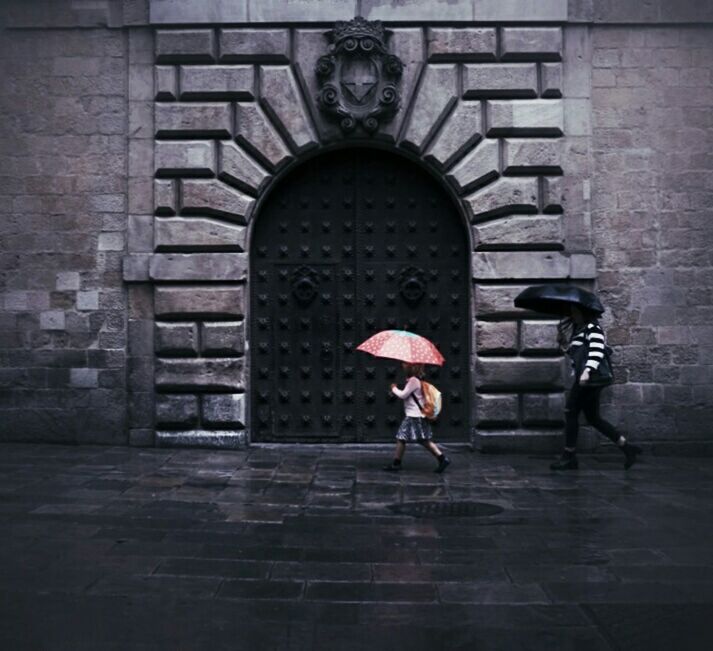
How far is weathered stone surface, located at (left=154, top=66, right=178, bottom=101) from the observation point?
13.4m

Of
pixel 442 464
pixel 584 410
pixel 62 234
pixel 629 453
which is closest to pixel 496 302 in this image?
pixel 584 410

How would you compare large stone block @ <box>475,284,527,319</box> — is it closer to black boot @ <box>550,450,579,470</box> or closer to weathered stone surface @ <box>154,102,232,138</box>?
black boot @ <box>550,450,579,470</box>

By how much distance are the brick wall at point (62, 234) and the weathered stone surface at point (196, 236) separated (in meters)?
0.50

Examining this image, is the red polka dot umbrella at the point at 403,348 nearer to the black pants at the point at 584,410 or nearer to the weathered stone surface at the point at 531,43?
the black pants at the point at 584,410

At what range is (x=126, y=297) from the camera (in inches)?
530

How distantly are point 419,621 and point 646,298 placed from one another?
8268 millimetres

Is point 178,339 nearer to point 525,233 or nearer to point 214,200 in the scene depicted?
point 214,200

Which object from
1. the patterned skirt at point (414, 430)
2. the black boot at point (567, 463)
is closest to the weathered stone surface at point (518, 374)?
the black boot at point (567, 463)

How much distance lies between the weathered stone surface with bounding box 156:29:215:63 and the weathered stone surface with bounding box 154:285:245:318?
8.25ft

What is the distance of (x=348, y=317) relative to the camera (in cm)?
1366

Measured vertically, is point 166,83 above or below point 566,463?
above

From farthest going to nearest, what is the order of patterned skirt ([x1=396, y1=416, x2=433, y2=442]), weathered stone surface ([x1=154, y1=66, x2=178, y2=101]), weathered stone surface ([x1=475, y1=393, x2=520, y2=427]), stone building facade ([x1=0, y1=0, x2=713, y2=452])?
1. weathered stone surface ([x1=154, y1=66, x2=178, y2=101])
2. stone building facade ([x1=0, y1=0, x2=713, y2=452])
3. weathered stone surface ([x1=475, y1=393, x2=520, y2=427])
4. patterned skirt ([x1=396, y1=416, x2=433, y2=442])

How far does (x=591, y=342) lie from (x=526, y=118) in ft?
9.27

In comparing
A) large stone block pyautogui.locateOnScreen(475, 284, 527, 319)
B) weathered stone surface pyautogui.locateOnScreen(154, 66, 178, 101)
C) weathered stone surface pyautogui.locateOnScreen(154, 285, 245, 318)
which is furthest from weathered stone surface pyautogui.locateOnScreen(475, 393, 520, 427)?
weathered stone surface pyautogui.locateOnScreen(154, 66, 178, 101)
